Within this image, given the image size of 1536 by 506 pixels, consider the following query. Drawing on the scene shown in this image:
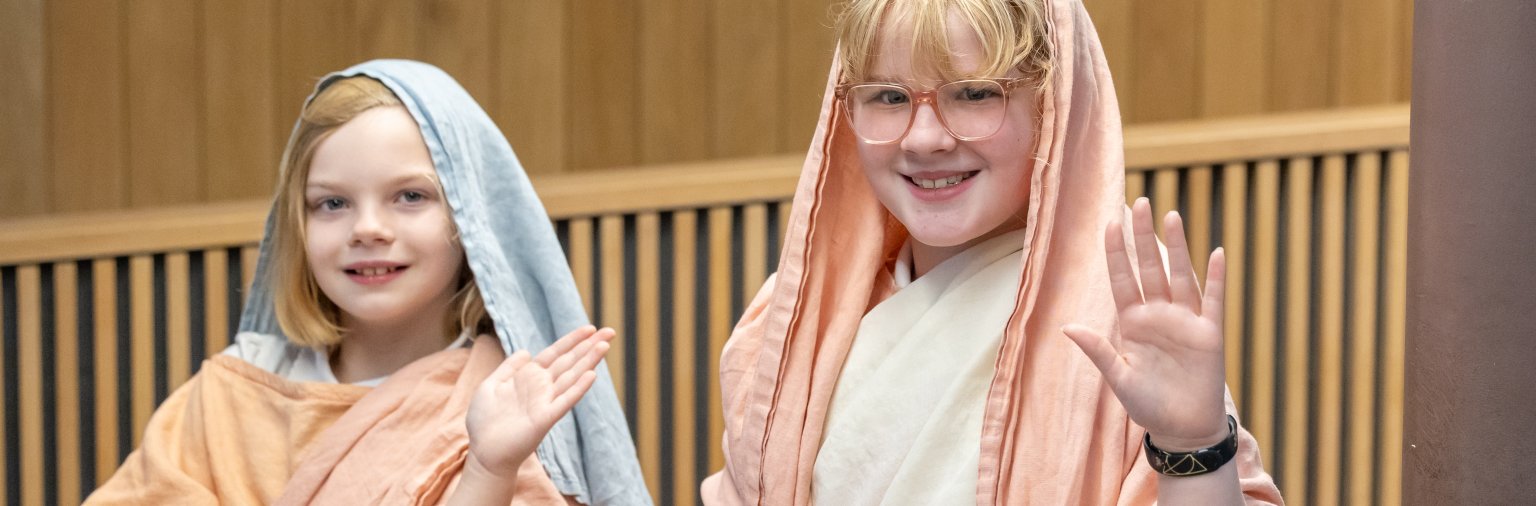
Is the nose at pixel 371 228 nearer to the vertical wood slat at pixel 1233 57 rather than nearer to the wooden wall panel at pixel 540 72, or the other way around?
the wooden wall panel at pixel 540 72

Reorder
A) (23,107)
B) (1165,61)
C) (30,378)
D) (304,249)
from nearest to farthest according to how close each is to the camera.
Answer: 1. (304,249)
2. (30,378)
3. (23,107)
4. (1165,61)

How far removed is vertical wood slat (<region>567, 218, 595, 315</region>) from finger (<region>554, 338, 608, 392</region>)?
1.25m

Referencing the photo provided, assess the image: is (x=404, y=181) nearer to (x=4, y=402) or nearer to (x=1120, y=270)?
(x=1120, y=270)

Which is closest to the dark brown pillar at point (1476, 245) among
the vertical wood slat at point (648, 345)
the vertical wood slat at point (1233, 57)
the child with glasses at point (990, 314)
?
the child with glasses at point (990, 314)

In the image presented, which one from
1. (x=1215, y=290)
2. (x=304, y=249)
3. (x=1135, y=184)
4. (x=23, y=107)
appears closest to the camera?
(x=1215, y=290)

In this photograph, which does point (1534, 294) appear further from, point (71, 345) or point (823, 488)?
point (71, 345)

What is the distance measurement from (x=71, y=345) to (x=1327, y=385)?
226cm

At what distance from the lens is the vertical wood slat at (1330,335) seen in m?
3.46

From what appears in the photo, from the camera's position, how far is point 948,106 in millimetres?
1816

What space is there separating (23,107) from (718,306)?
4.16 ft

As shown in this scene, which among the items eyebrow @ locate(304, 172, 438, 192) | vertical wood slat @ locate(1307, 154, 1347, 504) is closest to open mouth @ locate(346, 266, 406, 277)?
eyebrow @ locate(304, 172, 438, 192)

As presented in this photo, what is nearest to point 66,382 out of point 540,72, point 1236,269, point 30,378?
point 30,378

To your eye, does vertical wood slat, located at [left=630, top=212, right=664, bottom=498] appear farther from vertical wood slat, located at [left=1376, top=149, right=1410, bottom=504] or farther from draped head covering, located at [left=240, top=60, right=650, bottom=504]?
vertical wood slat, located at [left=1376, top=149, right=1410, bottom=504]

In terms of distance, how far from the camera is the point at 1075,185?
1.81m
